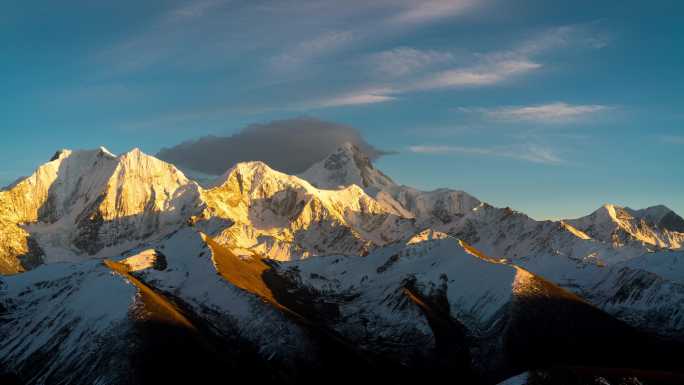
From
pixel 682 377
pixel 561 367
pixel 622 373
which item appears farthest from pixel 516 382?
pixel 682 377

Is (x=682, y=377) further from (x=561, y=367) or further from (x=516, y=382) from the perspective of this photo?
(x=516, y=382)

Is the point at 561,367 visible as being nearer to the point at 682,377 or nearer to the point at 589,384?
the point at 589,384

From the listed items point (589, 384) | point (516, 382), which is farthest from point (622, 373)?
point (516, 382)

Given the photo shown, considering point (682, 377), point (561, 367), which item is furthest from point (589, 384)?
point (682, 377)

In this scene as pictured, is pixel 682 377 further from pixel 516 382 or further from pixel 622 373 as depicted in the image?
pixel 516 382

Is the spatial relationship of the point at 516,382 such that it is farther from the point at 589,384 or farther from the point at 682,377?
the point at 682,377
